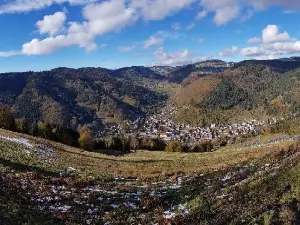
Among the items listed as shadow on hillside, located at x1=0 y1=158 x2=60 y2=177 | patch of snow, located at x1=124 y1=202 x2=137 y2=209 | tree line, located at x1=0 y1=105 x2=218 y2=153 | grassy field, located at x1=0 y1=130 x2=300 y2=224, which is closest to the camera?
grassy field, located at x1=0 y1=130 x2=300 y2=224

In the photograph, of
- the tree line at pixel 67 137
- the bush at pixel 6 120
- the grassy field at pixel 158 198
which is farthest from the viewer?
the tree line at pixel 67 137

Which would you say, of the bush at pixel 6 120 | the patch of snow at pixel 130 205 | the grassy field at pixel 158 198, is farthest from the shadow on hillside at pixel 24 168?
the bush at pixel 6 120

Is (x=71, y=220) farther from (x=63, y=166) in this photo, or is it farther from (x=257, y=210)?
(x=63, y=166)

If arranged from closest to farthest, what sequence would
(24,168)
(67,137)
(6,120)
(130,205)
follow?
(130,205) < (24,168) < (6,120) < (67,137)

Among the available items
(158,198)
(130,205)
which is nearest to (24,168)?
(130,205)

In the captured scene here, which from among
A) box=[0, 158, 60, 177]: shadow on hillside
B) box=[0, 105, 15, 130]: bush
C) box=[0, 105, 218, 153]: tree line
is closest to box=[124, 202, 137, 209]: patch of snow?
box=[0, 158, 60, 177]: shadow on hillside

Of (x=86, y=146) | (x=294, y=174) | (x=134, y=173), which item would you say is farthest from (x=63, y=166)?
(x=86, y=146)

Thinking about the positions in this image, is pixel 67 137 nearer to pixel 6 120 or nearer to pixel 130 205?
pixel 6 120

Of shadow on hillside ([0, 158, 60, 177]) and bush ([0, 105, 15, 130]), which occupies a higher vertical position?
bush ([0, 105, 15, 130])

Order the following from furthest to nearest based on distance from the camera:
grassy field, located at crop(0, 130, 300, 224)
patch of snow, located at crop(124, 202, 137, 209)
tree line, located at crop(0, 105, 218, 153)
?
tree line, located at crop(0, 105, 218, 153) → patch of snow, located at crop(124, 202, 137, 209) → grassy field, located at crop(0, 130, 300, 224)

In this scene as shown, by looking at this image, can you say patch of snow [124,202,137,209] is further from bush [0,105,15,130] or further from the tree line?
bush [0,105,15,130]

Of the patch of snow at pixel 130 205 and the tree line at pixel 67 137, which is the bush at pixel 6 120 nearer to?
the tree line at pixel 67 137

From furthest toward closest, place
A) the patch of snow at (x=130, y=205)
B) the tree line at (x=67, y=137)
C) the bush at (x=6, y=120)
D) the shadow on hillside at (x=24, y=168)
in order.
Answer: the tree line at (x=67, y=137), the bush at (x=6, y=120), the shadow on hillside at (x=24, y=168), the patch of snow at (x=130, y=205)
